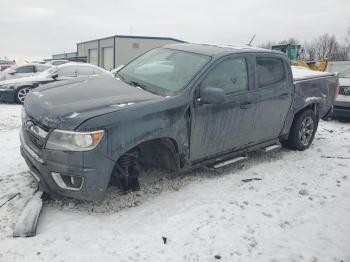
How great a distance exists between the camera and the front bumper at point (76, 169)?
3.52m

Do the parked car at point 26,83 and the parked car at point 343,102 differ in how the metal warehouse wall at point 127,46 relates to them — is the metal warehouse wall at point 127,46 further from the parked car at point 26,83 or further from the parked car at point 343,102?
the parked car at point 343,102

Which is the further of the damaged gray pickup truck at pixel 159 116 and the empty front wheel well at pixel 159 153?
the empty front wheel well at pixel 159 153

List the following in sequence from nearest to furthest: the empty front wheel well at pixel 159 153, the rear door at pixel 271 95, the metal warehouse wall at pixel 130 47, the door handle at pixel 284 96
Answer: the empty front wheel well at pixel 159 153
the rear door at pixel 271 95
the door handle at pixel 284 96
the metal warehouse wall at pixel 130 47

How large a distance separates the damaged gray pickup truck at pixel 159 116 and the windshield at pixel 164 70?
15mm

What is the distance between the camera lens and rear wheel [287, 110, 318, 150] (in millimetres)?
6297

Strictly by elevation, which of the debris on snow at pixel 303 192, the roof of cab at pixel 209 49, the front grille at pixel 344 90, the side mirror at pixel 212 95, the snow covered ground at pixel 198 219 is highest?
the roof of cab at pixel 209 49

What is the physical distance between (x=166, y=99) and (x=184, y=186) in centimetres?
120

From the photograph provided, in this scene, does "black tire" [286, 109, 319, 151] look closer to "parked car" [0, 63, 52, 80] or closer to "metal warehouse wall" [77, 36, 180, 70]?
"parked car" [0, 63, 52, 80]

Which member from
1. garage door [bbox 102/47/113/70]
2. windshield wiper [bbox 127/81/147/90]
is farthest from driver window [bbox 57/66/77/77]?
garage door [bbox 102/47/113/70]

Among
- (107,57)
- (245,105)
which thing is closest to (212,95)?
(245,105)

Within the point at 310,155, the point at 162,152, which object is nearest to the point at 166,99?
the point at 162,152

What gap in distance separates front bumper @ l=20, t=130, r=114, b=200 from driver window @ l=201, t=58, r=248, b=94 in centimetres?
162

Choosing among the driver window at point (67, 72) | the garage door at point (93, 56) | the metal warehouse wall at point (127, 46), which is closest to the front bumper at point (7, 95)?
the driver window at point (67, 72)

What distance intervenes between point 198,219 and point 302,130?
11.2 feet
